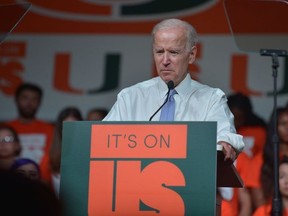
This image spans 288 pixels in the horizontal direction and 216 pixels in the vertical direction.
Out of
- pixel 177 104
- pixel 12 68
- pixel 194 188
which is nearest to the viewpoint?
pixel 194 188

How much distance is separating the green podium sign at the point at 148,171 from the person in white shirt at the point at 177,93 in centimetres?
49

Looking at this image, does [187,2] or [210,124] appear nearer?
[210,124]

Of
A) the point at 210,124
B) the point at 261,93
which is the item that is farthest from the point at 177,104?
the point at 261,93

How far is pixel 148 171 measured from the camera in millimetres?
2271

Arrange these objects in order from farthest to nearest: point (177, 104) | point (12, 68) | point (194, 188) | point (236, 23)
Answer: point (12, 68) → point (236, 23) → point (177, 104) → point (194, 188)

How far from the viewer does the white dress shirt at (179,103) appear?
2.84 m

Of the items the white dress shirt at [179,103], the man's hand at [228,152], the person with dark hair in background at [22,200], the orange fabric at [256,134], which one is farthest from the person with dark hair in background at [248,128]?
the person with dark hair in background at [22,200]

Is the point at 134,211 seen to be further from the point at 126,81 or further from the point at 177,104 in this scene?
the point at 126,81

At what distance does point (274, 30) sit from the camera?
215 inches

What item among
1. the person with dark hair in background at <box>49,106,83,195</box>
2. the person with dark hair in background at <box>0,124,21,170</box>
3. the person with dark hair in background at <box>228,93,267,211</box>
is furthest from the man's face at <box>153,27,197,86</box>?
the person with dark hair in background at <box>0,124,21,170</box>

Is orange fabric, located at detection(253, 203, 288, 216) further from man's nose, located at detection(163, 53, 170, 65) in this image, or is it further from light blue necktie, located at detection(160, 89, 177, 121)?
man's nose, located at detection(163, 53, 170, 65)

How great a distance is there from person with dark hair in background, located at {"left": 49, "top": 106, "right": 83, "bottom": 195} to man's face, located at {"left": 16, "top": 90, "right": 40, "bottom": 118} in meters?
0.27

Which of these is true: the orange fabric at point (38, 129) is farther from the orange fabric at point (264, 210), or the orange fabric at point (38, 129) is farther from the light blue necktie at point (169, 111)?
the light blue necktie at point (169, 111)

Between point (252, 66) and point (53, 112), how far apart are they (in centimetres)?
165
